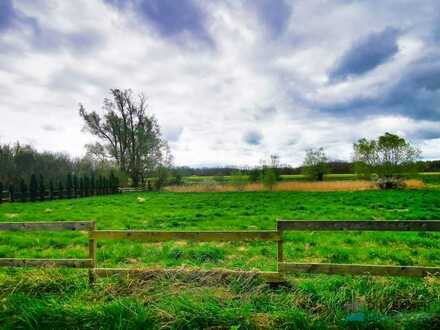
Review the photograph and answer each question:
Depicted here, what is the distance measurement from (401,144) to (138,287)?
3669cm

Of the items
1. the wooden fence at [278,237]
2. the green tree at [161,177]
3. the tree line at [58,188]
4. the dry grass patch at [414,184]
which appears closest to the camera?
the wooden fence at [278,237]

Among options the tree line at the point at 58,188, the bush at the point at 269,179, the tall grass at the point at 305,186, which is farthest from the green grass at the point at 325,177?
the tree line at the point at 58,188

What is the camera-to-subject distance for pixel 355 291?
13.2 ft

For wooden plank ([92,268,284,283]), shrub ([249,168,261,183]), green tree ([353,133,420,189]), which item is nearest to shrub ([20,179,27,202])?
shrub ([249,168,261,183])

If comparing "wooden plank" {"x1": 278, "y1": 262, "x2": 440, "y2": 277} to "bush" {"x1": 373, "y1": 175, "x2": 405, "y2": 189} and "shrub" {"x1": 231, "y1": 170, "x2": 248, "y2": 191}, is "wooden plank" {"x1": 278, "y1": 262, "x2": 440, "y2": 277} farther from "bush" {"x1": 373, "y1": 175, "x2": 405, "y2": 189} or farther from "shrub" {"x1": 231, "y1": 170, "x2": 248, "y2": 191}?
"bush" {"x1": 373, "y1": 175, "x2": 405, "y2": 189}

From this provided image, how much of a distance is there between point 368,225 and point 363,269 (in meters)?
0.66

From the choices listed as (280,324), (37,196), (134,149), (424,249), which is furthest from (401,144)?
(37,196)

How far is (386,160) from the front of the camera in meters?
32.9

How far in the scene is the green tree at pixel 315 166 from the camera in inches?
1692

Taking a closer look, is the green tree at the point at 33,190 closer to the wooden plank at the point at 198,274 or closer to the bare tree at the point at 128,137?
the bare tree at the point at 128,137

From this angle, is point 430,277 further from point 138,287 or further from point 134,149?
point 134,149

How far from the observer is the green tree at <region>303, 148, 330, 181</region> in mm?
42969

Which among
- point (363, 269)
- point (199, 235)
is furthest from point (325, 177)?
point (199, 235)

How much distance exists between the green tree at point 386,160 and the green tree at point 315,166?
7645mm
